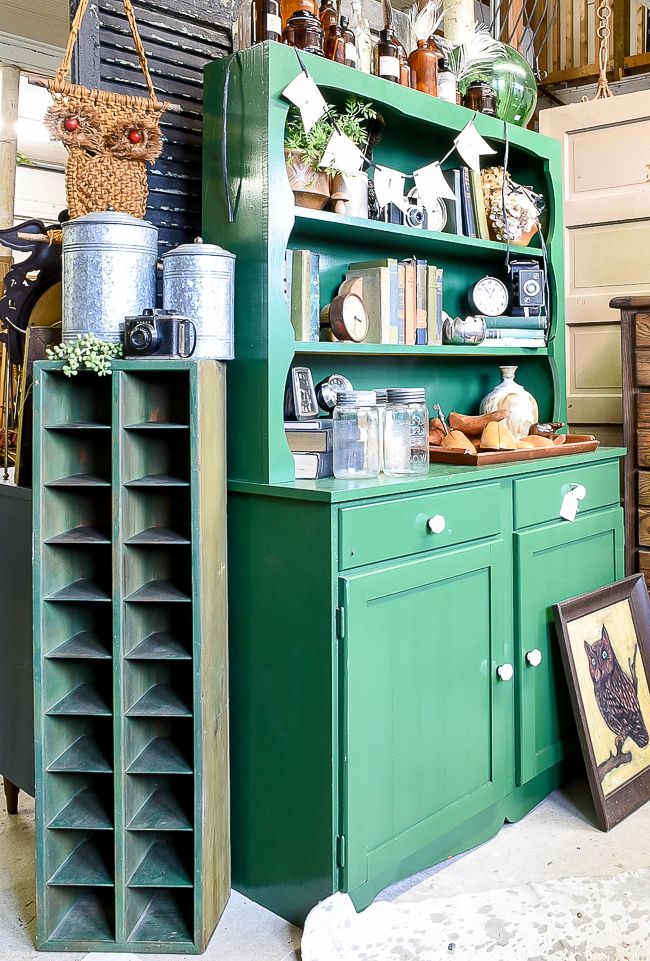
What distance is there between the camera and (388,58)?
7.28ft

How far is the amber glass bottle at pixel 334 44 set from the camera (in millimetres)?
2080

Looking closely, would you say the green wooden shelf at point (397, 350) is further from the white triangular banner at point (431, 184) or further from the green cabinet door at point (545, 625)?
the green cabinet door at point (545, 625)

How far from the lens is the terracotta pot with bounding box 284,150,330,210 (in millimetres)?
2041

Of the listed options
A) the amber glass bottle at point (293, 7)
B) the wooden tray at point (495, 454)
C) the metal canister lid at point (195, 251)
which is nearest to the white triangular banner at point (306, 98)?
the amber glass bottle at point (293, 7)

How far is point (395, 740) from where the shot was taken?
1.88 m

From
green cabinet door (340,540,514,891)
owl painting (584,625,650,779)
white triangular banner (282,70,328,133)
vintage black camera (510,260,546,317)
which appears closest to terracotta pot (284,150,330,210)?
white triangular banner (282,70,328,133)

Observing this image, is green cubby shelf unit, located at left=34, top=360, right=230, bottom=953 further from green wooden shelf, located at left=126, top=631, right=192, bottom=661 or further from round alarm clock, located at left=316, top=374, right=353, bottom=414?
round alarm clock, located at left=316, top=374, right=353, bottom=414

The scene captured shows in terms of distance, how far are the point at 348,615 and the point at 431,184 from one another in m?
1.26

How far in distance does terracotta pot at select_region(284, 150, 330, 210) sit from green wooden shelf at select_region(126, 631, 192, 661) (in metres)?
1.10

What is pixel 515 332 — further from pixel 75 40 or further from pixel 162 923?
pixel 162 923

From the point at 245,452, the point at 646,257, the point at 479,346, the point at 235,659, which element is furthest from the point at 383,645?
the point at 646,257

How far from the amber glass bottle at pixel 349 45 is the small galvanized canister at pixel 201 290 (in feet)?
2.27

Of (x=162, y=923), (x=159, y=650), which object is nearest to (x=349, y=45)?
(x=159, y=650)

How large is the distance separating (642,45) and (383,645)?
431 cm
